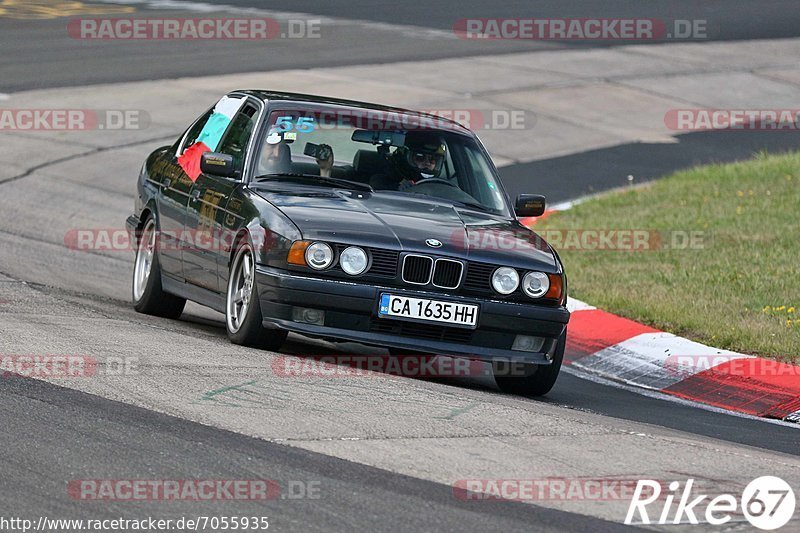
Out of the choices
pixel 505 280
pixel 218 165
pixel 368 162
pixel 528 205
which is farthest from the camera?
pixel 528 205

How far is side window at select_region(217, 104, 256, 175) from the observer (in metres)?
9.27

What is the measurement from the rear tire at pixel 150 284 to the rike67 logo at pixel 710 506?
488cm

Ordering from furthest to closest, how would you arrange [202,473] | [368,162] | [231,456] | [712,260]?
[712,260], [368,162], [231,456], [202,473]

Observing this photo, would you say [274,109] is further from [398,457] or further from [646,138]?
[646,138]

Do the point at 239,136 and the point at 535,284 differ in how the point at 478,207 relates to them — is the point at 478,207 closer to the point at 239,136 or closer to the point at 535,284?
the point at 535,284

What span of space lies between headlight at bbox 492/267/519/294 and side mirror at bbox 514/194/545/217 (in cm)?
129

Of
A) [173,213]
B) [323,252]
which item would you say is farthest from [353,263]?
[173,213]

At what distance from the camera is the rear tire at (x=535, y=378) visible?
28.1 ft

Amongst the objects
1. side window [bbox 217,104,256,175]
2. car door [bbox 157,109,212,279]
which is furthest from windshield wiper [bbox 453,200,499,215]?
car door [bbox 157,109,212,279]

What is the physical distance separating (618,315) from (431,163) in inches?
101

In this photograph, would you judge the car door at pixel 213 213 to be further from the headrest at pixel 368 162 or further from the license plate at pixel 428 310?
the license plate at pixel 428 310

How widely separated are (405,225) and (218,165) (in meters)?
1.34

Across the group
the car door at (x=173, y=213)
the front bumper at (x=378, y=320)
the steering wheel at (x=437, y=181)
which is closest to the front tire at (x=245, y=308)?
the front bumper at (x=378, y=320)

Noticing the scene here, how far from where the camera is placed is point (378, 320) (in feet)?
26.3
